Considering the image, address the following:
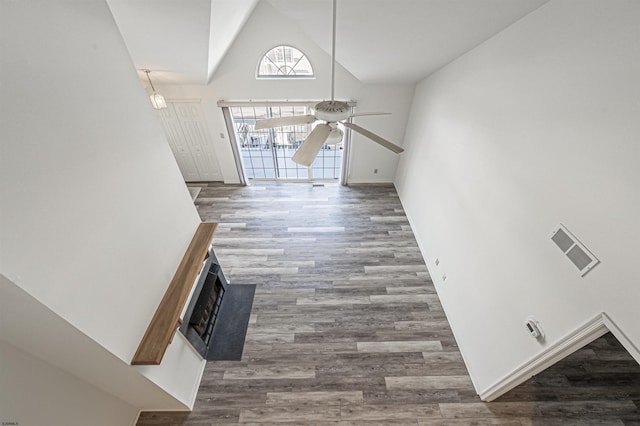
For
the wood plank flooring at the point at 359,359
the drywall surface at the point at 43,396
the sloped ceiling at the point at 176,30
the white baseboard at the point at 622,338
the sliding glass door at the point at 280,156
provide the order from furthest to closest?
the sliding glass door at the point at 280,156 → the wood plank flooring at the point at 359,359 → the sloped ceiling at the point at 176,30 → the drywall surface at the point at 43,396 → the white baseboard at the point at 622,338

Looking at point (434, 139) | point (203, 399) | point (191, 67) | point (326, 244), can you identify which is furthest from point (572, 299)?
point (191, 67)

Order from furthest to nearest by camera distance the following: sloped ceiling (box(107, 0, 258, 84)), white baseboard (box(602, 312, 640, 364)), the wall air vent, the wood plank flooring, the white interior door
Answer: the white interior door → the wood plank flooring → sloped ceiling (box(107, 0, 258, 84)) → the wall air vent → white baseboard (box(602, 312, 640, 364))

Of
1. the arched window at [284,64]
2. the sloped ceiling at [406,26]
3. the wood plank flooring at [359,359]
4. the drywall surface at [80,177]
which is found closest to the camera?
the drywall surface at [80,177]

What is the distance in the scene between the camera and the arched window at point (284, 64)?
14.6 feet

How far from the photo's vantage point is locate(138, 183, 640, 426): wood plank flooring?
8.48 feet

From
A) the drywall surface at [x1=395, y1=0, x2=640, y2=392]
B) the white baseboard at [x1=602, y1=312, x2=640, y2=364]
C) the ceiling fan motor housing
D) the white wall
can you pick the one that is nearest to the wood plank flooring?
the drywall surface at [x1=395, y1=0, x2=640, y2=392]

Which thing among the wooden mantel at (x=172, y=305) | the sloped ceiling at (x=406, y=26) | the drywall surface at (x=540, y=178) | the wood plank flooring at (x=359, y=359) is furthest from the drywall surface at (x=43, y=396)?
the drywall surface at (x=540, y=178)

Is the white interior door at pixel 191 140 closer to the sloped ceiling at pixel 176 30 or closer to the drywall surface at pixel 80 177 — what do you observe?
the sloped ceiling at pixel 176 30

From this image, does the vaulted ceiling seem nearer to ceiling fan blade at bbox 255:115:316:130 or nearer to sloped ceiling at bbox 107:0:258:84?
sloped ceiling at bbox 107:0:258:84

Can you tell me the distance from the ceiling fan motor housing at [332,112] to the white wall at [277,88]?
312cm

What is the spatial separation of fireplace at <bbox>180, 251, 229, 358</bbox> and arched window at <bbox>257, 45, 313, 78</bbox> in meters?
3.48

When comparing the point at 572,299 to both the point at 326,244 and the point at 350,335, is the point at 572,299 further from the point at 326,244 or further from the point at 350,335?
the point at 326,244

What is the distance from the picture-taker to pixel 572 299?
1.77 m

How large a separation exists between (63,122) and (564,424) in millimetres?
4740
